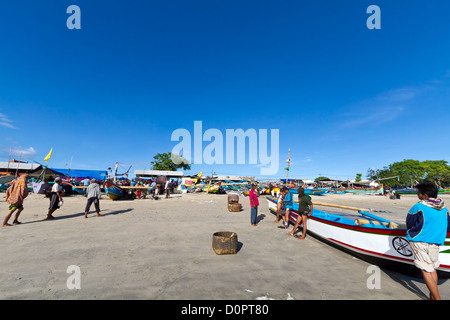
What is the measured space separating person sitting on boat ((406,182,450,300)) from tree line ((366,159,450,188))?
2711 inches

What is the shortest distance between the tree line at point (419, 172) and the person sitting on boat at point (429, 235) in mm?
68847

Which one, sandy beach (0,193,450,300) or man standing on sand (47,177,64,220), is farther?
man standing on sand (47,177,64,220)

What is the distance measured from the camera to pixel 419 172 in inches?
2477

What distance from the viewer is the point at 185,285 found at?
354 centimetres

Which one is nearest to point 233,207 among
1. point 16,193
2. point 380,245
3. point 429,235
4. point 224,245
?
point 224,245

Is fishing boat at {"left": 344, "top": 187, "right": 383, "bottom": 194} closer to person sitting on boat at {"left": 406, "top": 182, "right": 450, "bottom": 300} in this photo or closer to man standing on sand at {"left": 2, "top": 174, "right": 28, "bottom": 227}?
person sitting on boat at {"left": 406, "top": 182, "right": 450, "bottom": 300}

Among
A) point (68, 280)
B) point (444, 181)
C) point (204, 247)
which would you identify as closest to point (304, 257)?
point (204, 247)

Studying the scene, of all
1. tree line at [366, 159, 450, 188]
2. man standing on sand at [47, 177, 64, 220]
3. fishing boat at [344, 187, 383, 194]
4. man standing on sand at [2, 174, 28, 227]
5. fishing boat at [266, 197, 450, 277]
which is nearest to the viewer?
fishing boat at [266, 197, 450, 277]

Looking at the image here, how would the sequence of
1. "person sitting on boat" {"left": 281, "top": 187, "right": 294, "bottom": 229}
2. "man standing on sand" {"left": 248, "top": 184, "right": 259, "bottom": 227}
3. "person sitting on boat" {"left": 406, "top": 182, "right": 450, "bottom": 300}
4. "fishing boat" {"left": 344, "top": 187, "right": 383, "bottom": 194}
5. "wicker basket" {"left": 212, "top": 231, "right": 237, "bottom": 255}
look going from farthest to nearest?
"fishing boat" {"left": 344, "top": 187, "right": 383, "bottom": 194}, "man standing on sand" {"left": 248, "top": 184, "right": 259, "bottom": 227}, "person sitting on boat" {"left": 281, "top": 187, "right": 294, "bottom": 229}, "wicker basket" {"left": 212, "top": 231, "right": 237, "bottom": 255}, "person sitting on boat" {"left": 406, "top": 182, "right": 450, "bottom": 300}

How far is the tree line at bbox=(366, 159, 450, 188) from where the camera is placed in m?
57.6

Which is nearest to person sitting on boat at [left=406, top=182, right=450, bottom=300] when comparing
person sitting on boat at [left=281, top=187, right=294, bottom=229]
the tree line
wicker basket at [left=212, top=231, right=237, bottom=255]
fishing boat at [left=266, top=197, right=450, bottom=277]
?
fishing boat at [left=266, top=197, right=450, bottom=277]

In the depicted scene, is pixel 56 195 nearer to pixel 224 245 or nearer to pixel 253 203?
pixel 224 245
